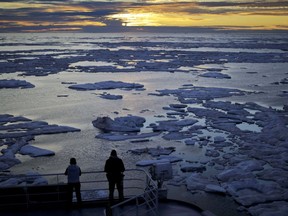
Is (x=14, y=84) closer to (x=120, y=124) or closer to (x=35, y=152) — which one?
(x=120, y=124)

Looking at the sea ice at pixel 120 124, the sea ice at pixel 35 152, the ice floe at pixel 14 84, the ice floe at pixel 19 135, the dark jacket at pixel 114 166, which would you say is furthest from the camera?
the ice floe at pixel 14 84

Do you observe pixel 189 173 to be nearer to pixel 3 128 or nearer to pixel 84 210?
pixel 84 210

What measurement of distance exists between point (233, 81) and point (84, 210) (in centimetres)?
2990

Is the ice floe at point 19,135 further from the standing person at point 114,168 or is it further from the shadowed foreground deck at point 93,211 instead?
the standing person at point 114,168

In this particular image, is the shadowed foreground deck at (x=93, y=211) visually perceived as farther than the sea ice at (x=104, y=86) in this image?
No

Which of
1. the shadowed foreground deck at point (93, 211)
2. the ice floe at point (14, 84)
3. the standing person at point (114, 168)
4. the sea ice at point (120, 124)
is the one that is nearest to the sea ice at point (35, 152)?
the sea ice at point (120, 124)

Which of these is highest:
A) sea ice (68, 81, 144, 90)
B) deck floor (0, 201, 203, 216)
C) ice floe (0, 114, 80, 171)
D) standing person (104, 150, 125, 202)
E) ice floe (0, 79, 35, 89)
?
standing person (104, 150, 125, 202)

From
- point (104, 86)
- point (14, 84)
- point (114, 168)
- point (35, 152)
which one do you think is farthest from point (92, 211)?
point (14, 84)

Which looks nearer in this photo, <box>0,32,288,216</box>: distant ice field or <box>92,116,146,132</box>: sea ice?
<box>0,32,288,216</box>: distant ice field

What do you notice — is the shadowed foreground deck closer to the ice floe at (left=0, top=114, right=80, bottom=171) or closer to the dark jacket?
the dark jacket

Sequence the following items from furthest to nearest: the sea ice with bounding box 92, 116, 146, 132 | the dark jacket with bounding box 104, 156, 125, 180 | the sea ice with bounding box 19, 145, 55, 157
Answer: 1. the sea ice with bounding box 92, 116, 146, 132
2. the sea ice with bounding box 19, 145, 55, 157
3. the dark jacket with bounding box 104, 156, 125, 180

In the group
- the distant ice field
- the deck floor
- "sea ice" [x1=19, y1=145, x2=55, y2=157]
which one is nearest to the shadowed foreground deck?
the deck floor

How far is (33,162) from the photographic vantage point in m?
13.2

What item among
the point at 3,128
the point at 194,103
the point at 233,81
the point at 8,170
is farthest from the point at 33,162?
the point at 233,81
